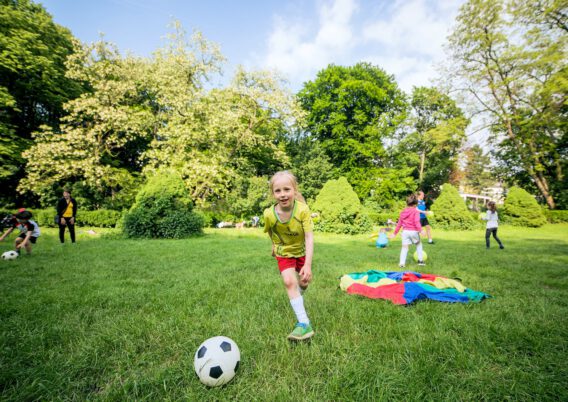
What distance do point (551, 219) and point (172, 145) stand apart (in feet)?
104

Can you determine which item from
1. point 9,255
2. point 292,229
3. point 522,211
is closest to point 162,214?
point 9,255

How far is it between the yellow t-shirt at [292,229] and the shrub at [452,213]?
67.5 ft

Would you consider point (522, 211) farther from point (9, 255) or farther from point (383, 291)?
point (9, 255)

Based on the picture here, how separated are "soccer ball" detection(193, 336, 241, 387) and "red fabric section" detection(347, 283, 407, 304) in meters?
2.82

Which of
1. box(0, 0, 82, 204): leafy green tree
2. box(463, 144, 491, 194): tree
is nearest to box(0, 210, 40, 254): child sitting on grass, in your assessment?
box(0, 0, 82, 204): leafy green tree

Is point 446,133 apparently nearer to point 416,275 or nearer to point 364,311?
point 416,275

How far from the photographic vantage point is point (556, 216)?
22594 millimetres

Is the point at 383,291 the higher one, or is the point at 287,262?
the point at 287,262

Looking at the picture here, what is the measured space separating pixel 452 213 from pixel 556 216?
10560 mm

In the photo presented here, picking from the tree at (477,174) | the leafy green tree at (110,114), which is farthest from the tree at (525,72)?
the tree at (477,174)

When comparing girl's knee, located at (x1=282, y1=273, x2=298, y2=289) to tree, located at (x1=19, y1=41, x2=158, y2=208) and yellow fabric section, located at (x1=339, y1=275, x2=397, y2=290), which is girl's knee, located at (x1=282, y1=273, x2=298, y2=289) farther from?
tree, located at (x1=19, y1=41, x2=158, y2=208)

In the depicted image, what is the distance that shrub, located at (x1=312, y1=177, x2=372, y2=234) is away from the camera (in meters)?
16.4

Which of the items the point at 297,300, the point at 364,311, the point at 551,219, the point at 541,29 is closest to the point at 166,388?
the point at 297,300

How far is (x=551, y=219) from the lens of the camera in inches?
901
